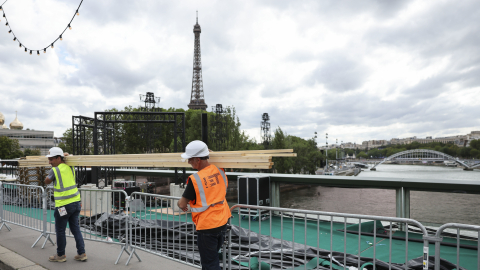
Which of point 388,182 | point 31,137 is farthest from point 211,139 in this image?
point 31,137

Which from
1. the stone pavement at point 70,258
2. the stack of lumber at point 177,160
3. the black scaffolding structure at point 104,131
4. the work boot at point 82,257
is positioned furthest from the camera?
the black scaffolding structure at point 104,131

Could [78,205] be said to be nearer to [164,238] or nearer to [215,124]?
[164,238]

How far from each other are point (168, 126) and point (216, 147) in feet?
35.4

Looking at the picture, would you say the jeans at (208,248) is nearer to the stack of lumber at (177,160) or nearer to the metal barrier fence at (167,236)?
the metal barrier fence at (167,236)

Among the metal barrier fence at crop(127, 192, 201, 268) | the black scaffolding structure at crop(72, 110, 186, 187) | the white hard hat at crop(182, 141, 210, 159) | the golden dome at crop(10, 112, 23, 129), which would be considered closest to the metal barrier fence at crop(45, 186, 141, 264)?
the metal barrier fence at crop(127, 192, 201, 268)

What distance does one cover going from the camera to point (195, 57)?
290 feet

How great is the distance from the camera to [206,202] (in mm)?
3105

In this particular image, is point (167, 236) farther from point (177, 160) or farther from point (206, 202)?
point (206, 202)

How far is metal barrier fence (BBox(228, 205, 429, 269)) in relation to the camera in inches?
124

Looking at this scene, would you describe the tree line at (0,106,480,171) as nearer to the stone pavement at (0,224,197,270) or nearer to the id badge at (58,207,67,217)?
the stone pavement at (0,224,197,270)

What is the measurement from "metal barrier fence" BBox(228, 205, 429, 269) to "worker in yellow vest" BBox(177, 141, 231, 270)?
418 millimetres

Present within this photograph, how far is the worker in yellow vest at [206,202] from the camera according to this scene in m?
3.08

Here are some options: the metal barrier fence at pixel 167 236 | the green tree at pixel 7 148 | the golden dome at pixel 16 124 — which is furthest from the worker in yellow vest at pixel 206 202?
the golden dome at pixel 16 124

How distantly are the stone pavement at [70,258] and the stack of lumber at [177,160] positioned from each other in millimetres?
1610
